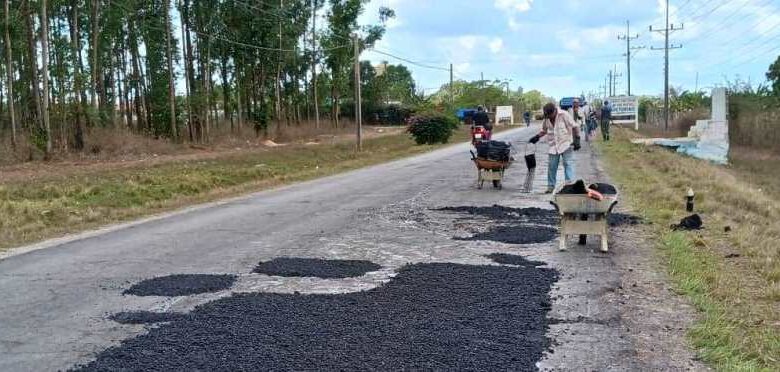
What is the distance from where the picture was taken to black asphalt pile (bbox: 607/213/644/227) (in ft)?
33.2

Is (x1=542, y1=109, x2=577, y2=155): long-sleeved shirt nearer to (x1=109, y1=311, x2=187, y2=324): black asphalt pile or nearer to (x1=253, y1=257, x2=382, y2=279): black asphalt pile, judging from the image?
(x1=253, y1=257, x2=382, y2=279): black asphalt pile

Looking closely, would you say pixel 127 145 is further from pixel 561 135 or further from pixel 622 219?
pixel 622 219

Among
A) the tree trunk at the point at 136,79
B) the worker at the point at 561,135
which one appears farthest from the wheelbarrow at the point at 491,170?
the tree trunk at the point at 136,79

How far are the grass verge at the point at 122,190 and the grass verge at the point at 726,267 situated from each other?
865 centimetres

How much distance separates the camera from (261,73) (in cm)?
4850

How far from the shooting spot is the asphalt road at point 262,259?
5.10 metres

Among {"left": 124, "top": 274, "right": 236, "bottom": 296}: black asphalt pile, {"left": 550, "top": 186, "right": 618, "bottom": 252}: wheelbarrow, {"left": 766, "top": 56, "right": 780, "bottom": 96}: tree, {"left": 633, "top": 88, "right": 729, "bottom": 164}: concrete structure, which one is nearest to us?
{"left": 124, "top": 274, "right": 236, "bottom": 296}: black asphalt pile

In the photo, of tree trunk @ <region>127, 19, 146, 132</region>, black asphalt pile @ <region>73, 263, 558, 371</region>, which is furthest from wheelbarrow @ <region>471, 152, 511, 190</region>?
tree trunk @ <region>127, 19, 146, 132</region>

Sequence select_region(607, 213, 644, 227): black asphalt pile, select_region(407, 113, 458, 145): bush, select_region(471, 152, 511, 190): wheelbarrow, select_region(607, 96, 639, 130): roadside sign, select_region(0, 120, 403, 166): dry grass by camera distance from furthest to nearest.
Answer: select_region(607, 96, 639, 130): roadside sign
select_region(407, 113, 458, 145): bush
select_region(0, 120, 403, 166): dry grass
select_region(471, 152, 511, 190): wheelbarrow
select_region(607, 213, 644, 227): black asphalt pile

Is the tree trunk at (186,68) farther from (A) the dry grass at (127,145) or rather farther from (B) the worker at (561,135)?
(B) the worker at (561,135)

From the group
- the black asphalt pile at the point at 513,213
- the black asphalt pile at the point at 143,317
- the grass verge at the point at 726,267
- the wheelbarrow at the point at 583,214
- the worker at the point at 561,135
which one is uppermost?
the worker at the point at 561,135

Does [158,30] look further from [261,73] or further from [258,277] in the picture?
[258,277]

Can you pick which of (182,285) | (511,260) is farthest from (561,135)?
(182,285)

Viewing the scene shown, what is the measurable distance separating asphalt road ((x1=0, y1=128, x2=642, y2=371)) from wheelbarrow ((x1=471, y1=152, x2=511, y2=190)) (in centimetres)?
38
